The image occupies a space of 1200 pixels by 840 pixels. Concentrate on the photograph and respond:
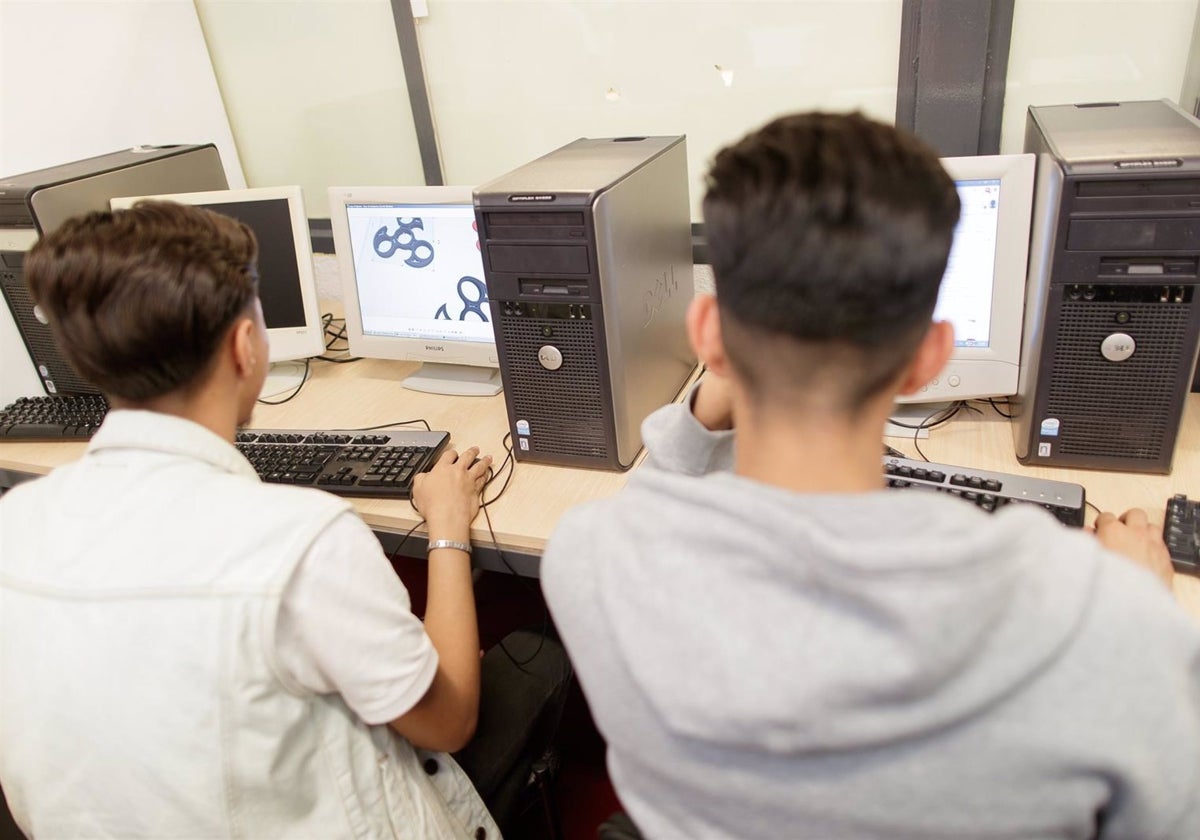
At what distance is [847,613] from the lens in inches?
21.3

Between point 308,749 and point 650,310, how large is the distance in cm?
83

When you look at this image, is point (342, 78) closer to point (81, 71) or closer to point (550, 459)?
point (81, 71)

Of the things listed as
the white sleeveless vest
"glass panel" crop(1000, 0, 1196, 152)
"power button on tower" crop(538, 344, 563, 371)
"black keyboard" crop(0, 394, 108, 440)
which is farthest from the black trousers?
"glass panel" crop(1000, 0, 1196, 152)

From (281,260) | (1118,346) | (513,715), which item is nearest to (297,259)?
(281,260)

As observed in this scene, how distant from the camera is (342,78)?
7.39 ft

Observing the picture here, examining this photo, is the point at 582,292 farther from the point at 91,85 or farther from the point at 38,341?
the point at 91,85

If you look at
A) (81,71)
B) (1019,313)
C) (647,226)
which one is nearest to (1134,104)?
(1019,313)

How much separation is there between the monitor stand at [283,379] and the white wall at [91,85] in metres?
0.56

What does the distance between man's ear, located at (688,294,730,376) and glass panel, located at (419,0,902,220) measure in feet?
3.65

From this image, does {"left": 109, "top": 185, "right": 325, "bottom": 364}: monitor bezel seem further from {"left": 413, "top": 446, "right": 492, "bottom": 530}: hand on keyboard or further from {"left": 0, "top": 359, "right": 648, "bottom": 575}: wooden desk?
{"left": 413, "top": 446, "right": 492, "bottom": 530}: hand on keyboard

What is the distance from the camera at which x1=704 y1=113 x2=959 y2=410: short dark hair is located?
0.58m

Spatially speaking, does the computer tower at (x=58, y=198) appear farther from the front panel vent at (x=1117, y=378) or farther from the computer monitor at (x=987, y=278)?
the front panel vent at (x=1117, y=378)

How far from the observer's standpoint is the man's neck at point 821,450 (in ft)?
2.12

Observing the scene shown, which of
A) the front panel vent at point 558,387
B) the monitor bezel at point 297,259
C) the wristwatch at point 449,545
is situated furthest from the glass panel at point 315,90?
the wristwatch at point 449,545
